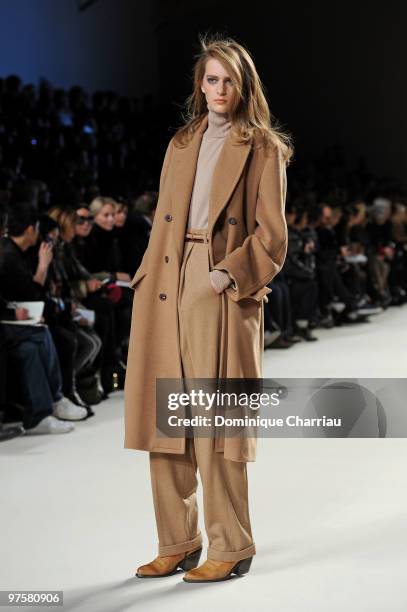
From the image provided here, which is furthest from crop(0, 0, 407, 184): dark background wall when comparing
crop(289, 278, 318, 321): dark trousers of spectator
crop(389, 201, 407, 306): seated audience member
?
crop(289, 278, 318, 321): dark trousers of spectator

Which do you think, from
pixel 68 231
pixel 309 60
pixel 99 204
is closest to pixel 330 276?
pixel 99 204

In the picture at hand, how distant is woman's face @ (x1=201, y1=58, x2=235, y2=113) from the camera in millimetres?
2535

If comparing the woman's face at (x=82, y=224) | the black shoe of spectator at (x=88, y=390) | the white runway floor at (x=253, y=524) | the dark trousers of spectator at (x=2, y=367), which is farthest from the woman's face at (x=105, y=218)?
the dark trousers of spectator at (x=2, y=367)

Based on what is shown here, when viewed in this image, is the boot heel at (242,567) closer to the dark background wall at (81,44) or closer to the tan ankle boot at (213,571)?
the tan ankle boot at (213,571)

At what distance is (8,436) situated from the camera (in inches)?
183

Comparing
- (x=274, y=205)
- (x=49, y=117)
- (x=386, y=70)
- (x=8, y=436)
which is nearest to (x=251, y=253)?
(x=274, y=205)

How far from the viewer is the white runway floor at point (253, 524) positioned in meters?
2.60

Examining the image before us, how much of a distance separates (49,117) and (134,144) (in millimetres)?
1289

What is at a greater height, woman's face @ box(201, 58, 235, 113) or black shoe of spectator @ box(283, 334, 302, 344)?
woman's face @ box(201, 58, 235, 113)

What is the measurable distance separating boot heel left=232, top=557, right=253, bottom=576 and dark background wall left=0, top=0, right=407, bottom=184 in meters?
9.84

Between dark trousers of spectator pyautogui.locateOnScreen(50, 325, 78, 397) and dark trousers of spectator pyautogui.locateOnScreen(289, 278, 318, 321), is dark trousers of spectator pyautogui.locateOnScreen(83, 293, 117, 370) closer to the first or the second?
dark trousers of spectator pyautogui.locateOnScreen(50, 325, 78, 397)

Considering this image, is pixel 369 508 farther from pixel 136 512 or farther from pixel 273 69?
pixel 273 69

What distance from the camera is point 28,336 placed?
468 centimetres

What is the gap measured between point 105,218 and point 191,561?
346 centimetres
